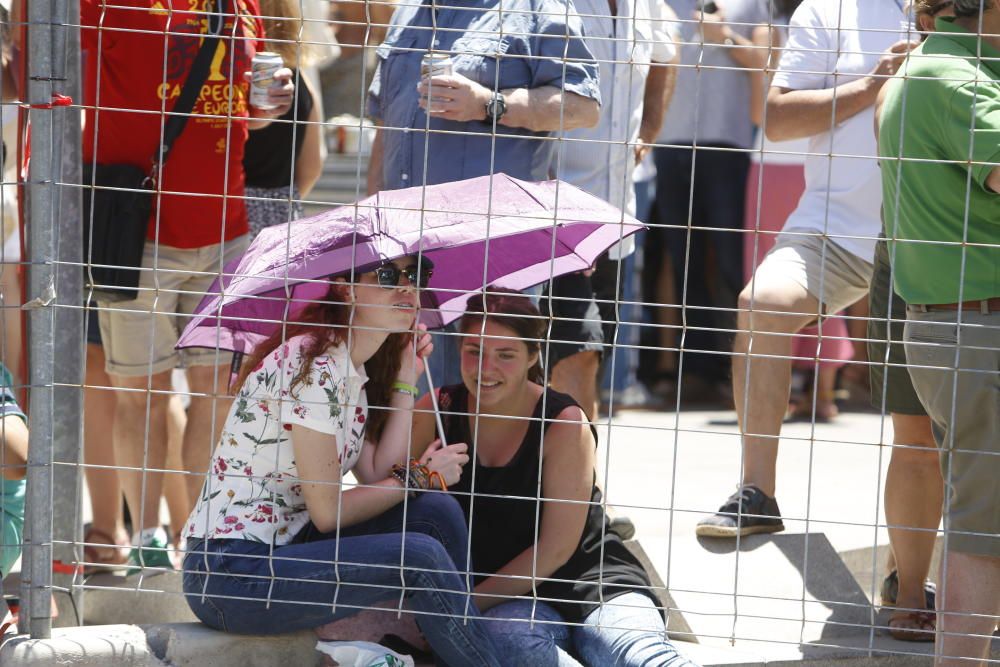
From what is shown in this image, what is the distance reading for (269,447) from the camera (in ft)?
10.2

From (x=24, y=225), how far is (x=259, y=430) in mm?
1249

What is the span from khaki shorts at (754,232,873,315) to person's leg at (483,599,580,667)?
1.25 meters

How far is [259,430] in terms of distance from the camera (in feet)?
10.2

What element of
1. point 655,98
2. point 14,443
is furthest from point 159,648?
point 655,98

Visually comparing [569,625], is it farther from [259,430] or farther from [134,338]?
[134,338]

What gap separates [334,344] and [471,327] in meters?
0.55

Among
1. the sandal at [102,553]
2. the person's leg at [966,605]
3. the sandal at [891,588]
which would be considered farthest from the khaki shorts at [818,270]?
the sandal at [102,553]

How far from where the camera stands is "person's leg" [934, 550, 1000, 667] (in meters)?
3.05

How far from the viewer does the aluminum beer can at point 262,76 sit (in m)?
3.65

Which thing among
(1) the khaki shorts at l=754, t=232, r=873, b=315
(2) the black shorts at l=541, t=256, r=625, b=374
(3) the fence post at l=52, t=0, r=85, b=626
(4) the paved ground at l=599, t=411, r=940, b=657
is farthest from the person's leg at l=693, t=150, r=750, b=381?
(3) the fence post at l=52, t=0, r=85, b=626

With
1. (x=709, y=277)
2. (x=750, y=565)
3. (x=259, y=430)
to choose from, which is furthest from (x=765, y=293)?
(x=709, y=277)

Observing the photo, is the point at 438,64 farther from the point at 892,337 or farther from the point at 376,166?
the point at 892,337

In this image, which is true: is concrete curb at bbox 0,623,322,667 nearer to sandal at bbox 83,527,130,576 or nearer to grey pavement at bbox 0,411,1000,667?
grey pavement at bbox 0,411,1000,667

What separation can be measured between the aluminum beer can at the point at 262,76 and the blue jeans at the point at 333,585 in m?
1.23
